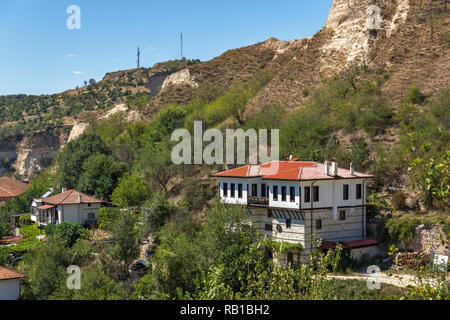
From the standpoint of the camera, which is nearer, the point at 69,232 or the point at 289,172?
the point at 289,172

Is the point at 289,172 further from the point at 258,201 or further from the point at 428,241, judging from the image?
the point at 428,241

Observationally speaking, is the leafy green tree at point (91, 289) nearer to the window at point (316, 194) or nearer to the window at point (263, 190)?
the window at point (263, 190)

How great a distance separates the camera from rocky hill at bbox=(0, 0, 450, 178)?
49.4 m

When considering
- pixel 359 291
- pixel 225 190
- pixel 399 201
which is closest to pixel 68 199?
pixel 225 190

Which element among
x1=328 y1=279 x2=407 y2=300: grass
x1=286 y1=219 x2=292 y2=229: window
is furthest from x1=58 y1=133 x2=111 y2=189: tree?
x1=328 y1=279 x2=407 y2=300: grass

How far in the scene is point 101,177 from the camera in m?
53.2

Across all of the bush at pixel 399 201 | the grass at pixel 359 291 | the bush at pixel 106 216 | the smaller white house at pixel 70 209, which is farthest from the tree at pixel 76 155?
the grass at pixel 359 291

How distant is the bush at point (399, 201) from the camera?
107 feet

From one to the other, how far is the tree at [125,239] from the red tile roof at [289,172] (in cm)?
795

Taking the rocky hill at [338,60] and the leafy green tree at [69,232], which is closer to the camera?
the leafy green tree at [69,232]

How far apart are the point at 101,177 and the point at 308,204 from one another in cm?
2921

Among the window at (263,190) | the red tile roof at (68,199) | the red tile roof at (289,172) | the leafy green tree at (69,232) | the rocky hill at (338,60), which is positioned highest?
the rocky hill at (338,60)

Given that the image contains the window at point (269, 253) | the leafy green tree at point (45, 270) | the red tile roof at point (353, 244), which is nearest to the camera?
the red tile roof at point (353, 244)
